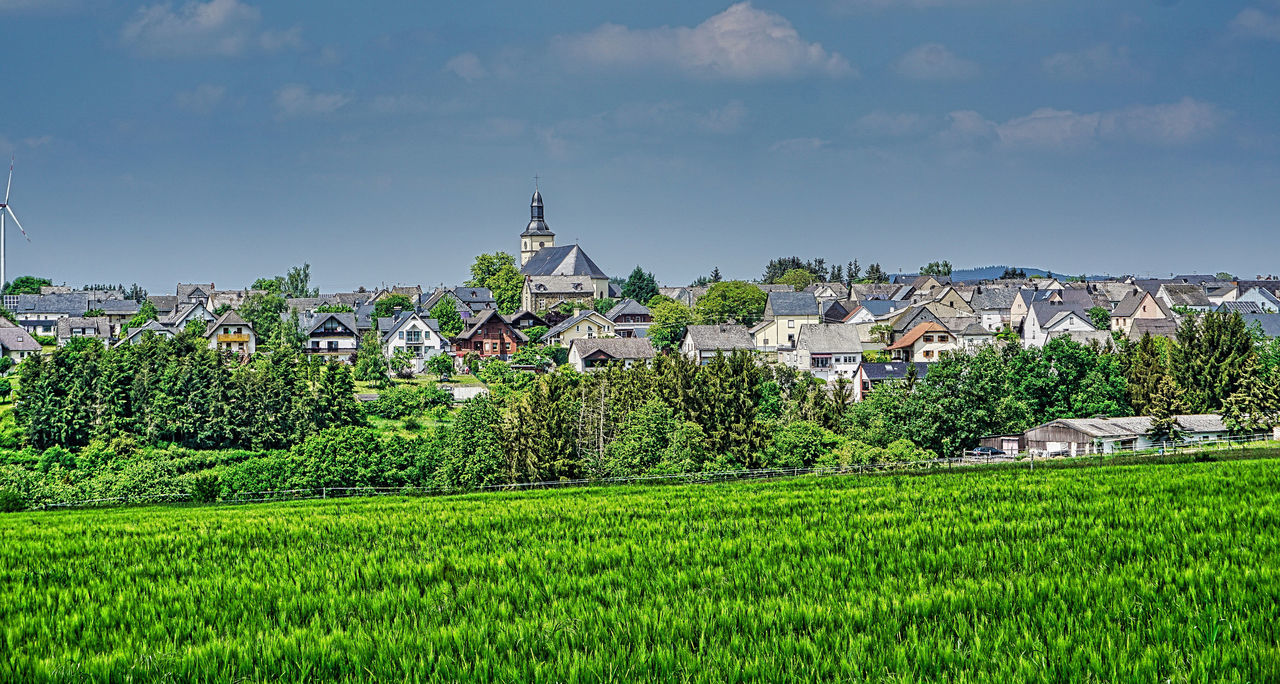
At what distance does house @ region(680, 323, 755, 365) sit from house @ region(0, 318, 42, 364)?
184 ft

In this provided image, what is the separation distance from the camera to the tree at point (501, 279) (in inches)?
5162

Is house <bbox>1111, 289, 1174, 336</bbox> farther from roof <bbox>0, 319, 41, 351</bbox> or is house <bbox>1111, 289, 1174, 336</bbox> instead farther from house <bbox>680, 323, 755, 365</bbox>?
roof <bbox>0, 319, 41, 351</bbox>

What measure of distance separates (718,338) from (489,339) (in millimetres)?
21100

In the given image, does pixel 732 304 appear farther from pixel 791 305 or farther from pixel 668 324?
pixel 791 305

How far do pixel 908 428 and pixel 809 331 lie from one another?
34.8 m

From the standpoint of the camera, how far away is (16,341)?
9094 centimetres

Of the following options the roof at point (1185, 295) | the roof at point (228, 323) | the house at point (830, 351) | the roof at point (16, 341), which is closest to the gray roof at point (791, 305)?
the house at point (830, 351)

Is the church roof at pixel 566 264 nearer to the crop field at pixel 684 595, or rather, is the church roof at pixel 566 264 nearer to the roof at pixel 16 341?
the roof at pixel 16 341

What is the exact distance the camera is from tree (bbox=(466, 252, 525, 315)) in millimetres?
131125

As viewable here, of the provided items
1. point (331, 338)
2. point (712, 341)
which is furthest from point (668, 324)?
point (331, 338)

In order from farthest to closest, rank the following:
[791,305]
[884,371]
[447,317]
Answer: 1. [447,317]
2. [791,305]
3. [884,371]

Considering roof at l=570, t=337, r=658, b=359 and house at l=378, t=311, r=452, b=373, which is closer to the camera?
roof at l=570, t=337, r=658, b=359

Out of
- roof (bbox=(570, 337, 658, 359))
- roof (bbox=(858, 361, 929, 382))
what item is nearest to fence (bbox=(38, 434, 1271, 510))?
roof (bbox=(858, 361, 929, 382))

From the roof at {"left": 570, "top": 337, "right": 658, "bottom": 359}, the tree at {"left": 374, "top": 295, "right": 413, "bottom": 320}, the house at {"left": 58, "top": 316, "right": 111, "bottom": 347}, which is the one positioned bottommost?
the roof at {"left": 570, "top": 337, "right": 658, "bottom": 359}
